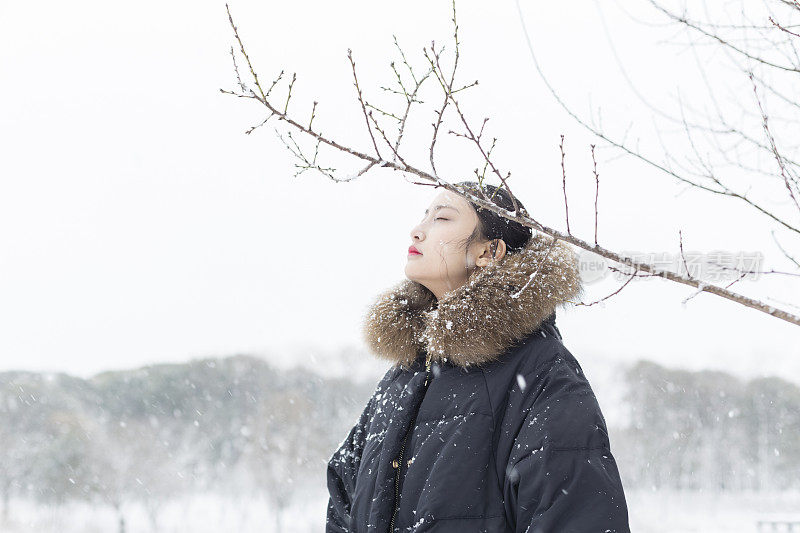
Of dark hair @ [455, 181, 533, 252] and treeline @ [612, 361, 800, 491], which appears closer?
dark hair @ [455, 181, 533, 252]

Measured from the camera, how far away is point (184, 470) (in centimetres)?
1024

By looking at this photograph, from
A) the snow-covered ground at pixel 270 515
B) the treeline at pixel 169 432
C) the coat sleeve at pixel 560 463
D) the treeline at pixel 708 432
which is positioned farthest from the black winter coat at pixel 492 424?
the treeline at pixel 708 432

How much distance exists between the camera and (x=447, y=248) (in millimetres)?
1409

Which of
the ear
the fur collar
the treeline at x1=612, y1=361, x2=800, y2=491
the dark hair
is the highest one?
the dark hair

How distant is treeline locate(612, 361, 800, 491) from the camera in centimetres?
964

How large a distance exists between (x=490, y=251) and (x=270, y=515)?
9.38m

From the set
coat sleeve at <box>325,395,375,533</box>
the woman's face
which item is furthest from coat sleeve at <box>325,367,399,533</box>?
the woman's face

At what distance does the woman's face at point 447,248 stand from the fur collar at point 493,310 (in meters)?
0.04

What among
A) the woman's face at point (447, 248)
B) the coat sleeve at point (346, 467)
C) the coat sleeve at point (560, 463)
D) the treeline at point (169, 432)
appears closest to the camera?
the coat sleeve at point (560, 463)

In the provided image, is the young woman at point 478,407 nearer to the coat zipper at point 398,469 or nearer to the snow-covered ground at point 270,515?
the coat zipper at point 398,469

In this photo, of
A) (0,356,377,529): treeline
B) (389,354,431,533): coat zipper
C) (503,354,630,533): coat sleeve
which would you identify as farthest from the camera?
(0,356,377,529): treeline

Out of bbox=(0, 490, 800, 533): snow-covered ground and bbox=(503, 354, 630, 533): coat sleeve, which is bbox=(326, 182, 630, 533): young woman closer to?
bbox=(503, 354, 630, 533): coat sleeve

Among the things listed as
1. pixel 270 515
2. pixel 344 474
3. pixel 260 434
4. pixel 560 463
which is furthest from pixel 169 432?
pixel 560 463

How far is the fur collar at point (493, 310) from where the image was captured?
125cm
